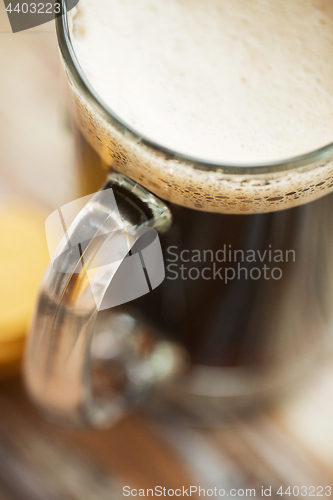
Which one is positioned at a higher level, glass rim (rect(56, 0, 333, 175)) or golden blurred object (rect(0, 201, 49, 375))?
glass rim (rect(56, 0, 333, 175))

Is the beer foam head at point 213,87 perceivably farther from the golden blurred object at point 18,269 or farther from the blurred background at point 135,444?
the golden blurred object at point 18,269

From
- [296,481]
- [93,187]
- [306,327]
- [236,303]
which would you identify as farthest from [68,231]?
[296,481]

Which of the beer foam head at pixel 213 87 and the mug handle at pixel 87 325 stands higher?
the beer foam head at pixel 213 87

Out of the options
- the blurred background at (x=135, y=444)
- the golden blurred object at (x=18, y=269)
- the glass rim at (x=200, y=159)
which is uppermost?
the glass rim at (x=200, y=159)

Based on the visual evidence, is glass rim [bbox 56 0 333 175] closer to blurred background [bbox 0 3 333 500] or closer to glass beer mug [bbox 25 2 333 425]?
glass beer mug [bbox 25 2 333 425]

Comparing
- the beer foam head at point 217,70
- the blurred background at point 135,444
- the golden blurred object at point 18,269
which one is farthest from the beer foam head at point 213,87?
the golden blurred object at point 18,269

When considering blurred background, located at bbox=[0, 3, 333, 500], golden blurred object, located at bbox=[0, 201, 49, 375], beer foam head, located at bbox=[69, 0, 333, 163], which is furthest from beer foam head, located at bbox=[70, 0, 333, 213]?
golden blurred object, located at bbox=[0, 201, 49, 375]

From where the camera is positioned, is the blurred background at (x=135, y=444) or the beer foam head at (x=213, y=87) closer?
the beer foam head at (x=213, y=87)

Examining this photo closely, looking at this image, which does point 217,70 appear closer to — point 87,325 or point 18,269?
point 87,325
